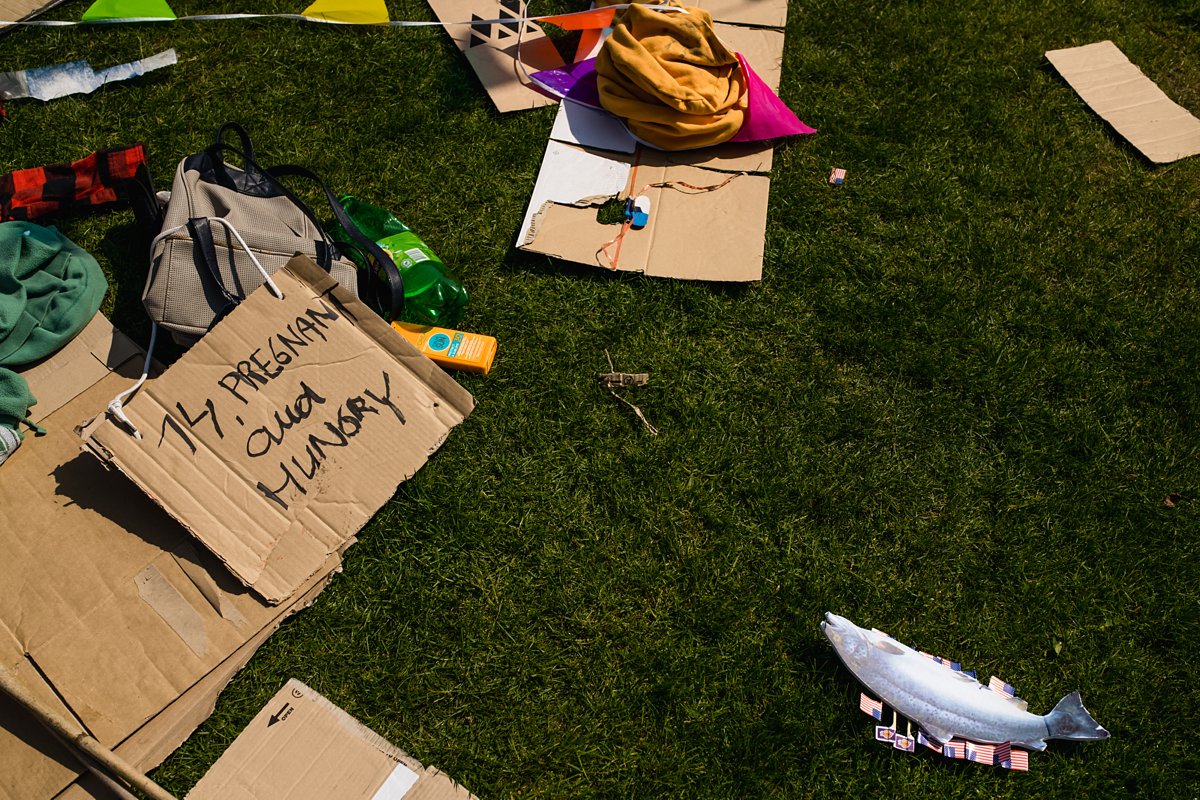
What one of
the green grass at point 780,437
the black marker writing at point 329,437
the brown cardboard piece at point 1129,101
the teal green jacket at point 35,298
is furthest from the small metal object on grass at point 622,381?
the brown cardboard piece at point 1129,101

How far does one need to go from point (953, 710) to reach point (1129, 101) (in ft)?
9.70

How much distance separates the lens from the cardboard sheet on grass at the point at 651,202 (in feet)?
9.59

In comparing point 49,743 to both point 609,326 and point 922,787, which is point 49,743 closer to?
point 609,326

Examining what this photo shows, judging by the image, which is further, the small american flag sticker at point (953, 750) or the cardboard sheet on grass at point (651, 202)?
the cardboard sheet on grass at point (651, 202)

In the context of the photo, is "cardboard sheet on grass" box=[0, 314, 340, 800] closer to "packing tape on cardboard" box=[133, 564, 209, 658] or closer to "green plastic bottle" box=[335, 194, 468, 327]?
"packing tape on cardboard" box=[133, 564, 209, 658]

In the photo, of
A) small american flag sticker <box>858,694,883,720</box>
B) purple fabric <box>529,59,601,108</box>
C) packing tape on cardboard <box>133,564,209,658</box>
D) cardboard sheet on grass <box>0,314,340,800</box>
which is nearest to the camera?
cardboard sheet on grass <box>0,314,340,800</box>

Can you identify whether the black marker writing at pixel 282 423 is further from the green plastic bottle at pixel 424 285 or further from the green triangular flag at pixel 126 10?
the green triangular flag at pixel 126 10

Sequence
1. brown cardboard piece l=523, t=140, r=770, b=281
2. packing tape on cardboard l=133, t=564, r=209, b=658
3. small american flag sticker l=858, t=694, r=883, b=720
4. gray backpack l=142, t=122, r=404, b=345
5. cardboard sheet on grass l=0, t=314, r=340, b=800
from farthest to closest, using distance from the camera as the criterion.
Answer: brown cardboard piece l=523, t=140, r=770, b=281, gray backpack l=142, t=122, r=404, b=345, small american flag sticker l=858, t=694, r=883, b=720, packing tape on cardboard l=133, t=564, r=209, b=658, cardboard sheet on grass l=0, t=314, r=340, b=800

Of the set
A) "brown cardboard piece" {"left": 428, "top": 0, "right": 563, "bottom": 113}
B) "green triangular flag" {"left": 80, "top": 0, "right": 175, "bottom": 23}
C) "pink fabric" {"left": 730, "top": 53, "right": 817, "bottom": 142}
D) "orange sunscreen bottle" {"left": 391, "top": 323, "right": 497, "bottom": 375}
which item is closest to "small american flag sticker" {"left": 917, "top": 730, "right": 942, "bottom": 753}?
"orange sunscreen bottle" {"left": 391, "top": 323, "right": 497, "bottom": 375}

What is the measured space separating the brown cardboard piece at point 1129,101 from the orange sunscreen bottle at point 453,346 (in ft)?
9.69

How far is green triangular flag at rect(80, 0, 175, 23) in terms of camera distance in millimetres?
3346

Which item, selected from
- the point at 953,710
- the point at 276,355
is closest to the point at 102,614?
the point at 276,355

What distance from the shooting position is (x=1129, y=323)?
295cm

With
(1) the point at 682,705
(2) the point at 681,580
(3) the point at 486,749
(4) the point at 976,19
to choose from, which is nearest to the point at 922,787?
(1) the point at 682,705
